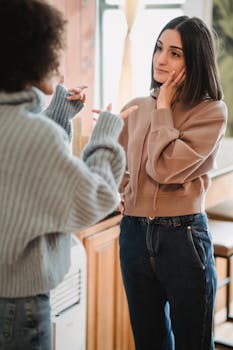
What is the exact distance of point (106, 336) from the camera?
2650 mm

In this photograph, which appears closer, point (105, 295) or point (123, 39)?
point (105, 295)

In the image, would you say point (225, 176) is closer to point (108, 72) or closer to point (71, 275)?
point (108, 72)

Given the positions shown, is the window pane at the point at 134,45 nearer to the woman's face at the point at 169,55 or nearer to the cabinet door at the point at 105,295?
the cabinet door at the point at 105,295

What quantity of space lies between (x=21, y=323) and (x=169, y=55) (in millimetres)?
968

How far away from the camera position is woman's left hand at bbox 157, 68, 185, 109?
1.95 metres

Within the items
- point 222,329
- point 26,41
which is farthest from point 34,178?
point 222,329

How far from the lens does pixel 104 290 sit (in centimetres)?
260

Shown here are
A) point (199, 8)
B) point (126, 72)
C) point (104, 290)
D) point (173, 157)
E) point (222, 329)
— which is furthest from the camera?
point (199, 8)

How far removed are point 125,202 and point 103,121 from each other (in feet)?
2.00

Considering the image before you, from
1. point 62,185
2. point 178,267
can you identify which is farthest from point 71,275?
point 62,185

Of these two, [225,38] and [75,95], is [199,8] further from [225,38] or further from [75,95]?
[75,95]

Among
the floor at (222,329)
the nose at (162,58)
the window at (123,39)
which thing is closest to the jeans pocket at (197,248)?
the nose at (162,58)

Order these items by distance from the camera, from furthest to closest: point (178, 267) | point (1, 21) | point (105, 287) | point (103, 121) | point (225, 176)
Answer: point (225, 176)
point (105, 287)
point (178, 267)
point (103, 121)
point (1, 21)

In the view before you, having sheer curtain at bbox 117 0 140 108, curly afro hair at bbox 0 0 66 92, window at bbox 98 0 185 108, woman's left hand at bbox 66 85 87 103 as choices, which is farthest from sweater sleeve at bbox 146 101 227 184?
window at bbox 98 0 185 108
